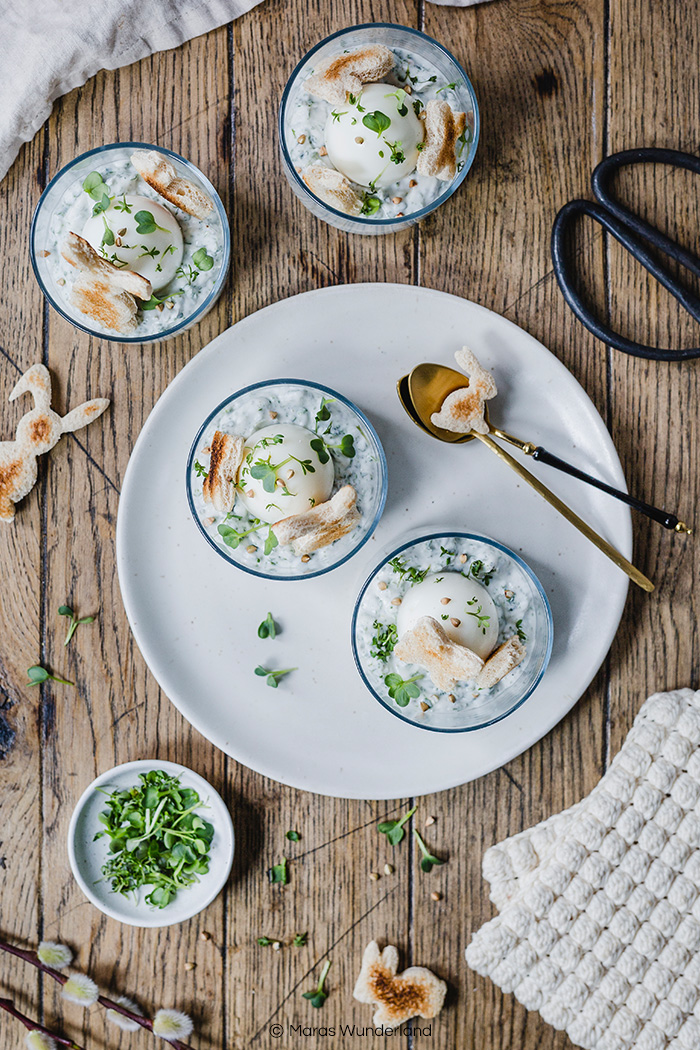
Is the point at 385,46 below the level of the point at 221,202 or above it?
above

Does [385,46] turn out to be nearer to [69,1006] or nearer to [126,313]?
[126,313]

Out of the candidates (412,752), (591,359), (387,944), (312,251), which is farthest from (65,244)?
(387,944)

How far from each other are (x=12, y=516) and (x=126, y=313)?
0.38 m

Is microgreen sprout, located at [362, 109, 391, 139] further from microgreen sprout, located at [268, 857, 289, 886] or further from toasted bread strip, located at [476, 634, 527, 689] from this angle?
microgreen sprout, located at [268, 857, 289, 886]

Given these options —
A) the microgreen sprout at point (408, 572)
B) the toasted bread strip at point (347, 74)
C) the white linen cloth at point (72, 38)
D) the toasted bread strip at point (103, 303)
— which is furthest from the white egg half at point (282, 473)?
the white linen cloth at point (72, 38)

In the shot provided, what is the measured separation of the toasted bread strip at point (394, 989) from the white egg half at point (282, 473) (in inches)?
27.7

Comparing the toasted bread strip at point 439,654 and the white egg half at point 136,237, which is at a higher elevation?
the white egg half at point 136,237

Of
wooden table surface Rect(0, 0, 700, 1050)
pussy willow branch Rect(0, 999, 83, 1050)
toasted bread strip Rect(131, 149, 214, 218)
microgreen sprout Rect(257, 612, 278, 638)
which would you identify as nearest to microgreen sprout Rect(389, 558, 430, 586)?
microgreen sprout Rect(257, 612, 278, 638)

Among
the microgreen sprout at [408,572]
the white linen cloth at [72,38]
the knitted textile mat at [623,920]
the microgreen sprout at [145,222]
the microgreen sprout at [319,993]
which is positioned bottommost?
the microgreen sprout at [319,993]

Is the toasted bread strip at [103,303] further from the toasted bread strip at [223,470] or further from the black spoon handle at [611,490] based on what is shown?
the black spoon handle at [611,490]

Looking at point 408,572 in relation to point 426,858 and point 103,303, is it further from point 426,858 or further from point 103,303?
point 103,303

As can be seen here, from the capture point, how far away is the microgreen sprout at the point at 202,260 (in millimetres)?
1083

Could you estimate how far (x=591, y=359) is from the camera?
1161 mm

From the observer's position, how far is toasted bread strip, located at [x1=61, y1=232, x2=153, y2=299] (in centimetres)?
101
